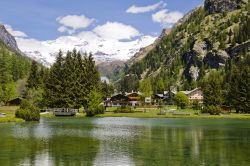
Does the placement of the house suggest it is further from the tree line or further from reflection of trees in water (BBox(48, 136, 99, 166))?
reflection of trees in water (BBox(48, 136, 99, 166))

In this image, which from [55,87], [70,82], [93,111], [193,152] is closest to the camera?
[193,152]

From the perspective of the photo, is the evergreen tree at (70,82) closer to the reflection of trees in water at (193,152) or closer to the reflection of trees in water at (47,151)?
the reflection of trees in water at (47,151)

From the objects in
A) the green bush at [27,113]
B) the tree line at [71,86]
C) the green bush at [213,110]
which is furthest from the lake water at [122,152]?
the tree line at [71,86]

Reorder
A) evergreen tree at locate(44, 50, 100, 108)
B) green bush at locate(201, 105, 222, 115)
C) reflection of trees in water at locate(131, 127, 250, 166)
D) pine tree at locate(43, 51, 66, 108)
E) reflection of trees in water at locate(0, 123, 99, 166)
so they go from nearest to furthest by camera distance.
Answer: reflection of trees in water at locate(0, 123, 99, 166) → reflection of trees in water at locate(131, 127, 250, 166) → green bush at locate(201, 105, 222, 115) → evergreen tree at locate(44, 50, 100, 108) → pine tree at locate(43, 51, 66, 108)

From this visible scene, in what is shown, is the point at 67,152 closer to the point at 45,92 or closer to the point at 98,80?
the point at 45,92

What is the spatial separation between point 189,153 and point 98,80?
133 meters

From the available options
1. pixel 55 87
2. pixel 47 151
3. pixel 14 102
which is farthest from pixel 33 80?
pixel 47 151

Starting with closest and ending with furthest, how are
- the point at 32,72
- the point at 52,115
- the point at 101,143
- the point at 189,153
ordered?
the point at 189,153 < the point at 101,143 < the point at 52,115 < the point at 32,72

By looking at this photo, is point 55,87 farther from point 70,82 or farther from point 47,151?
point 47,151

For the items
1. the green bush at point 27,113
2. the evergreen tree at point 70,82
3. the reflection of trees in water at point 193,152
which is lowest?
the reflection of trees in water at point 193,152

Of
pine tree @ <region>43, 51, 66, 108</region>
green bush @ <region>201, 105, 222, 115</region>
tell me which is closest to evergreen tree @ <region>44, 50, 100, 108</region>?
pine tree @ <region>43, 51, 66, 108</region>

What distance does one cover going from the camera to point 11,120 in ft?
363

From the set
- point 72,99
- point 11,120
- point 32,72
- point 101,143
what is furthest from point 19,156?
point 32,72

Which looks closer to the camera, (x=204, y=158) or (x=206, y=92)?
(x=204, y=158)
